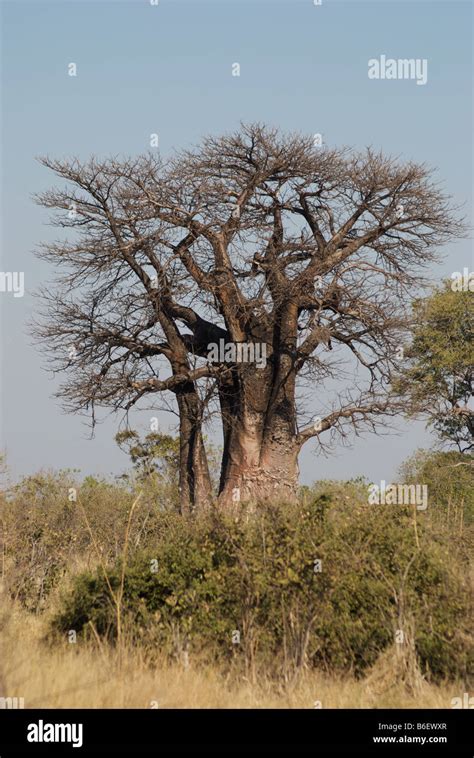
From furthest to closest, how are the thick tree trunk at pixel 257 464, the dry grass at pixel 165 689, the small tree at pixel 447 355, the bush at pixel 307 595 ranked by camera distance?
the small tree at pixel 447 355 < the thick tree trunk at pixel 257 464 < the bush at pixel 307 595 < the dry grass at pixel 165 689

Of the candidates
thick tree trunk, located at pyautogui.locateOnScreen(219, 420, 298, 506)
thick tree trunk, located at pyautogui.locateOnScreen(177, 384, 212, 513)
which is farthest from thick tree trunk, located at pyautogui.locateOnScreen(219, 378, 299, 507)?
thick tree trunk, located at pyautogui.locateOnScreen(177, 384, 212, 513)

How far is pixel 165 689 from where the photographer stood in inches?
298

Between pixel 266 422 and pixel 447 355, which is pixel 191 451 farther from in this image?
pixel 447 355

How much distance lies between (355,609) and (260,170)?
1097 centimetres

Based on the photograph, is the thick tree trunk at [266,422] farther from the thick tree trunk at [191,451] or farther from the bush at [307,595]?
the bush at [307,595]

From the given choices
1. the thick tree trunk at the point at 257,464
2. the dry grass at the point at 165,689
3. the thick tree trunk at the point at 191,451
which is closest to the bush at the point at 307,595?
the dry grass at the point at 165,689

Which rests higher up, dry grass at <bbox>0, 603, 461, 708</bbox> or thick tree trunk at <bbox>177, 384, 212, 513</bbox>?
thick tree trunk at <bbox>177, 384, 212, 513</bbox>

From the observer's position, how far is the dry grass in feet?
24.3

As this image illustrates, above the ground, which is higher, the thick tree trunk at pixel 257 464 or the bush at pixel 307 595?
the thick tree trunk at pixel 257 464

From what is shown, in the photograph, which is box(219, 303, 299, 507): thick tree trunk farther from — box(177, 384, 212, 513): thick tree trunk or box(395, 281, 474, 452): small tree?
box(395, 281, 474, 452): small tree

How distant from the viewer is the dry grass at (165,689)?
741 cm

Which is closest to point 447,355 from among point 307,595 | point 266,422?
point 266,422

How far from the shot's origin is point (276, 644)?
8.42 meters

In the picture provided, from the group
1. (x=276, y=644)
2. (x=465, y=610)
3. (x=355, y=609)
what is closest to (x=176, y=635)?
(x=276, y=644)
